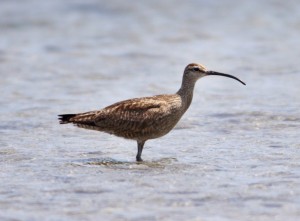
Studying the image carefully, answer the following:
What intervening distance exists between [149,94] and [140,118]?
427 cm

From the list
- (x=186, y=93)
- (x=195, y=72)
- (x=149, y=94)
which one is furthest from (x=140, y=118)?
(x=149, y=94)

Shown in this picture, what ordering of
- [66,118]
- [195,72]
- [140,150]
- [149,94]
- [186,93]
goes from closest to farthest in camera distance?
[140,150]
[66,118]
[186,93]
[195,72]
[149,94]

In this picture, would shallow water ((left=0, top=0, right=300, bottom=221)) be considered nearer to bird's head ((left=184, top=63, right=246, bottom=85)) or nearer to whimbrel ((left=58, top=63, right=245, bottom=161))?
whimbrel ((left=58, top=63, right=245, bottom=161))

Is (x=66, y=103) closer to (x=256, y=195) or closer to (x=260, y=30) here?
(x=256, y=195)

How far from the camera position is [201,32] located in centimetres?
2158

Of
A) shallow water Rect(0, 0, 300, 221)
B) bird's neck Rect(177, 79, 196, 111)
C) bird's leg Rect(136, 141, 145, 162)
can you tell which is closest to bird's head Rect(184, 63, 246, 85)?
bird's neck Rect(177, 79, 196, 111)

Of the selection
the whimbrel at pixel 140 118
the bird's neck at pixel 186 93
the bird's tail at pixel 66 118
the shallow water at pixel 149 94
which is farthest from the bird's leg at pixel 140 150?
the bird's tail at pixel 66 118

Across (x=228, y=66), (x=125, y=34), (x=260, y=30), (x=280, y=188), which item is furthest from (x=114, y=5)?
(x=280, y=188)

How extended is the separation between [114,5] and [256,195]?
1540 cm

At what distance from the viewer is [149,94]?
51.0ft

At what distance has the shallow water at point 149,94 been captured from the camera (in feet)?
30.2

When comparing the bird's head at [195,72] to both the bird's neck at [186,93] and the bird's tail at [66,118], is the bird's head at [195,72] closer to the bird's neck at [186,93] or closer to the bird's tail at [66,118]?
the bird's neck at [186,93]

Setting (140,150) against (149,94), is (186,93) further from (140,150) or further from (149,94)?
(149,94)

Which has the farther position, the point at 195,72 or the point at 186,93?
the point at 195,72
